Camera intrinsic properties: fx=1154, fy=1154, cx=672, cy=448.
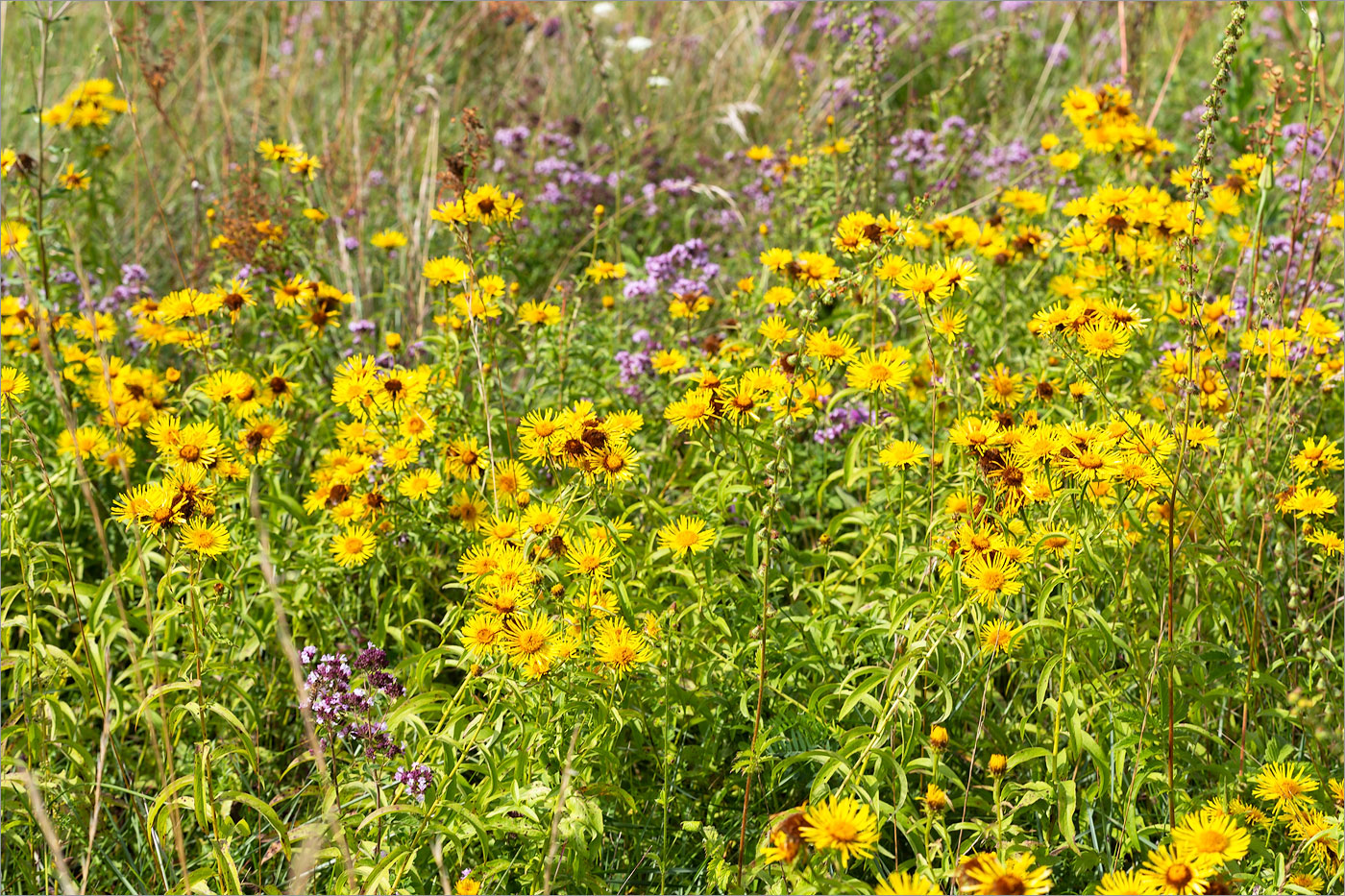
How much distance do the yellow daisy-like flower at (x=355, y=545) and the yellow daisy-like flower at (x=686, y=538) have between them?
1.60 ft

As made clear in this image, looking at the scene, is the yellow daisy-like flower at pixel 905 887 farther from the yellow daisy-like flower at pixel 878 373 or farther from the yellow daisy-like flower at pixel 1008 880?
the yellow daisy-like flower at pixel 878 373

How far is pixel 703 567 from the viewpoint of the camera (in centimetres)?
179

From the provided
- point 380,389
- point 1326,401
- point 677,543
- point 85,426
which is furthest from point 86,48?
point 1326,401

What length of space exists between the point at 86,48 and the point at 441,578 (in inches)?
169

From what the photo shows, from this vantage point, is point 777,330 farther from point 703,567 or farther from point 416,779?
point 416,779

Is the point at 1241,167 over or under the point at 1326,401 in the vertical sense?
over

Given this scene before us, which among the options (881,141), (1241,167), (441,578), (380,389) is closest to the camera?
(380,389)

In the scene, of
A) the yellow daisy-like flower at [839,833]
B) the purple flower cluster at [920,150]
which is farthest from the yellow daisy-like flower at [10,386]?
the purple flower cluster at [920,150]

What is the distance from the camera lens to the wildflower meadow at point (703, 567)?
148 cm

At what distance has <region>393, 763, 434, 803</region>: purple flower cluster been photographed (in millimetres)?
1437

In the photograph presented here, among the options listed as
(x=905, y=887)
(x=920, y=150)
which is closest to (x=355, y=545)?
(x=905, y=887)

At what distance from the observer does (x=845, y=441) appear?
7.93 feet

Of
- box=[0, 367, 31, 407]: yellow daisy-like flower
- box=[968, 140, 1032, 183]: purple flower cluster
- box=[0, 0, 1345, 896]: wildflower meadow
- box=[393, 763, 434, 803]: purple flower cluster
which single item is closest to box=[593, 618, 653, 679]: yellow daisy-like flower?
box=[0, 0, 1345, 896]: wildflower meadow

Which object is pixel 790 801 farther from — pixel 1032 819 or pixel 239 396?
pixel 239 396
